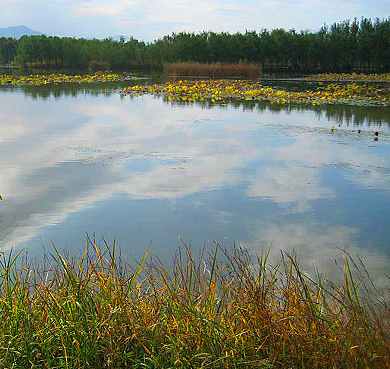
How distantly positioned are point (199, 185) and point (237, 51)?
138 feet

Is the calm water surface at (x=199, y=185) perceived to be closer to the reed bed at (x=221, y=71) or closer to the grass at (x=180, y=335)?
the grass at (x=180, y=335)

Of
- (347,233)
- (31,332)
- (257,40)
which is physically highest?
(257,40)

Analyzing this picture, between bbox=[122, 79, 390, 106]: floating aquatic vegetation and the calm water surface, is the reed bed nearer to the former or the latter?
bbox=[122, 79, 390, 106]: floating aquatic vegetation

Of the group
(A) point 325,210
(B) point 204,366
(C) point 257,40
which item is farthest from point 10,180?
(C) point 257,40

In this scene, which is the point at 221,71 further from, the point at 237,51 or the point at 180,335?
the point at 180,335

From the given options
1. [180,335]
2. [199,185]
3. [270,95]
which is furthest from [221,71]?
[180,335]

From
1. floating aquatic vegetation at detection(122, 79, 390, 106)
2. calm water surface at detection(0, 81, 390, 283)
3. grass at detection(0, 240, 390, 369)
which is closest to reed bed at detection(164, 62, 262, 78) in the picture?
floating aquatic vegetation at detection(122, 79, 390, 106)

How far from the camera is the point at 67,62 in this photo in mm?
48594

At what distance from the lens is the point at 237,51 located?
45938 millimetres

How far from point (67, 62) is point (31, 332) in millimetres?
49236

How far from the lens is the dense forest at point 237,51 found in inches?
1720

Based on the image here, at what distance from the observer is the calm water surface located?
159 inches

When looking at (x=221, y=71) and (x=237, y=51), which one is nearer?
(x=221, y=71)

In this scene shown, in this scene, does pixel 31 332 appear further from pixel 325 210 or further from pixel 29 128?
pixel 29 128
